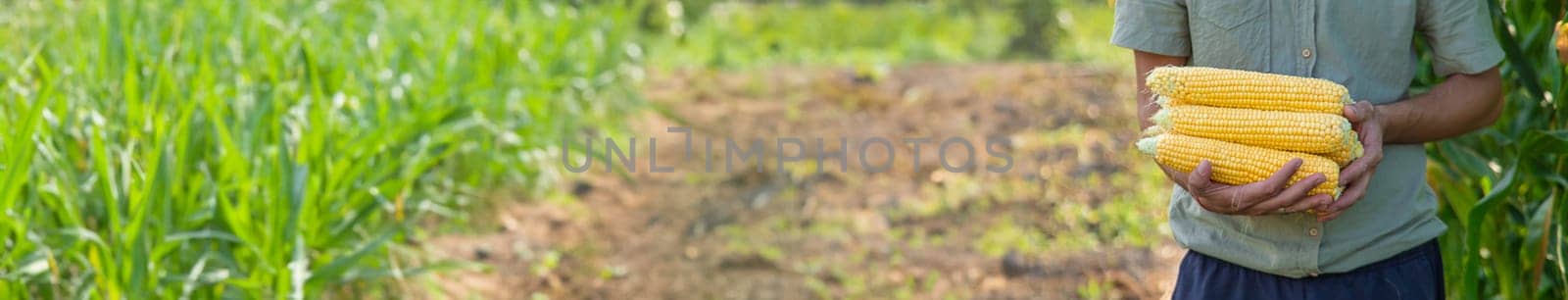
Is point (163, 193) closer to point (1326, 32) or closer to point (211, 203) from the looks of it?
point (211, 203)

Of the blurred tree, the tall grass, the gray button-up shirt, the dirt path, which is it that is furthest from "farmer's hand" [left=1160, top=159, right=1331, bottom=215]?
the blurred tree

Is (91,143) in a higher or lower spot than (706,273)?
higher

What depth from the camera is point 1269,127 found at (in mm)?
1683

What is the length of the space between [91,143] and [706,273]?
1.79 metres

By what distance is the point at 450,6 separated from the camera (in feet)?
19.4

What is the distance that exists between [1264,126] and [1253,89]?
41mm

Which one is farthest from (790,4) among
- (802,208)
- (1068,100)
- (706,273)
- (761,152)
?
(706,273)

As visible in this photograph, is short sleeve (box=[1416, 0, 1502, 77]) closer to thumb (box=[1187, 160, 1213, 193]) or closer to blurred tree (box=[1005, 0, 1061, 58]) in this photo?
thumb (box=[1187, 160, 1213, 193])

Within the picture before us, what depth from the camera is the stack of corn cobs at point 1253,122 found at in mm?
1674

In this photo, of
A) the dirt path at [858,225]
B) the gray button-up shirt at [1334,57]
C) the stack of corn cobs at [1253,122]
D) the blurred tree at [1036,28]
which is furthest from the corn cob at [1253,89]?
the blurred tree at [1036,28]

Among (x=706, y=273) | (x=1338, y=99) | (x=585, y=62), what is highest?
(x=585, y=62)

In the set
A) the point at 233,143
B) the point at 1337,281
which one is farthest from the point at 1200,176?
the point at 233,143

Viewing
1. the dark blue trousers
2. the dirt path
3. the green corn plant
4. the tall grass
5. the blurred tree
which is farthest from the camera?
the blurred tree

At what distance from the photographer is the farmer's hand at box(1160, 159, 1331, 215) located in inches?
65.8
